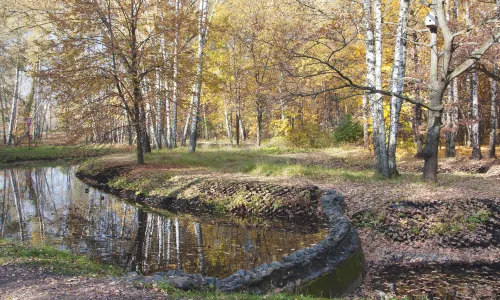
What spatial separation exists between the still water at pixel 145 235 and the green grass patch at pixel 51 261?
3.51 feet

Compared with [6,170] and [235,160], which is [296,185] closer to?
[235,160]

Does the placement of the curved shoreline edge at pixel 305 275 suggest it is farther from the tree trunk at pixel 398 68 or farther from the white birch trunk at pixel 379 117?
the tree trunk at pixel 398 68

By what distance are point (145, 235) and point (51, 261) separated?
3.51m

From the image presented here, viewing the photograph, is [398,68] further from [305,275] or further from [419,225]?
[305,275]

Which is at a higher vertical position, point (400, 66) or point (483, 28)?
point (483, 28)

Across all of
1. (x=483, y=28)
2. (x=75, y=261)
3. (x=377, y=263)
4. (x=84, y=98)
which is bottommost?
(x=377, y=263)

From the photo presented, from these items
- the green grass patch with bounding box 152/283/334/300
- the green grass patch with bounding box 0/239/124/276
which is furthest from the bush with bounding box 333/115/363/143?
the green grass patch with bounding box 152/283/334/300

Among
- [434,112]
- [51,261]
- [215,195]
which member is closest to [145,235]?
[215,195]

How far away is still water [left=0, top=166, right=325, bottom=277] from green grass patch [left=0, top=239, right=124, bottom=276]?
107cm

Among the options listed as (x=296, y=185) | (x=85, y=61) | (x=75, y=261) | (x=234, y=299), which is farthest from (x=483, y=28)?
(x=85, y=61)

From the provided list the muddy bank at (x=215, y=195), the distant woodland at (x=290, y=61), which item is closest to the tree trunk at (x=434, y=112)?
the distant woodland at (x=290, y=61)

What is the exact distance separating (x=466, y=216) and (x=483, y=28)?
5151mm

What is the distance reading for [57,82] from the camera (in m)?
13.6

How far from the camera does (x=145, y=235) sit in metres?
9.23
